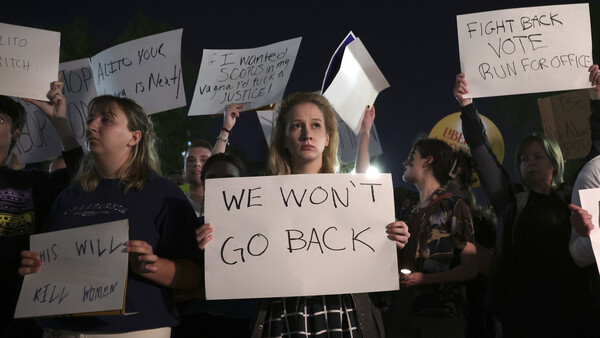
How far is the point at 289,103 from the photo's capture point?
2.67m

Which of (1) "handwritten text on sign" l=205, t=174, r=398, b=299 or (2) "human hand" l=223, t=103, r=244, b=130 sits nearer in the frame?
(1) "handwritten text on sign" l=205, t=174, r=398, b=299

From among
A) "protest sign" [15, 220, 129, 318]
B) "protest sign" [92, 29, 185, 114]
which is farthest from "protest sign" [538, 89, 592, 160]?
"protest sign" [15, 220, 129, 318]

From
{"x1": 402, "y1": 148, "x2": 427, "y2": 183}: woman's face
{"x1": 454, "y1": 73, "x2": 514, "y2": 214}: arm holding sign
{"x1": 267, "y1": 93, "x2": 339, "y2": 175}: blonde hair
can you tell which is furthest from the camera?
{"x1": 402, "y1": 148, "x2": 427, "y2": 183}: woman's face

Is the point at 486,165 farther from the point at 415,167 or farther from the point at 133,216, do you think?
the point at 133,216

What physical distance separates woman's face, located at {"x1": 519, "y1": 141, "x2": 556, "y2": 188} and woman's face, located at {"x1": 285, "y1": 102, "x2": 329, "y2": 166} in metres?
1.46

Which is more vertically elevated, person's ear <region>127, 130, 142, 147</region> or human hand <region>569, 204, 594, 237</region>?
person's ear <region>127, 130, 142, 147</region>

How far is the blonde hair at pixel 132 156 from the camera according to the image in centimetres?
240

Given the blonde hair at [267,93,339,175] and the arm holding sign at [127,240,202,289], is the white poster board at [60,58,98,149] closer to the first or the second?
the blonde hair at [267,93,339,175]

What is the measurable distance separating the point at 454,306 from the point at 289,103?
1.45 meters

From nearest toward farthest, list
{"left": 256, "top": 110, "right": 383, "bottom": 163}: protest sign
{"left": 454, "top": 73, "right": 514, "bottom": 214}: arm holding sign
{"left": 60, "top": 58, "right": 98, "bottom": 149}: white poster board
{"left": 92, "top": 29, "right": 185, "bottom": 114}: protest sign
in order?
{"left": 454, "top": 73, "right": 514, "bottom": 214}: arm holding sign → {"left": 60, "top": 58, "right": 98, "bottom": 149}: white poster board → {"left": 92, "top": 29, "right": 185, "bottom": 114}: protest sign → {"left": 256, "top": 110, "right": 383, "bottom": 163}: protest sign

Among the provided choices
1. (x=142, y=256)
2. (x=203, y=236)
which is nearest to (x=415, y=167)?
(x=203, y=236)

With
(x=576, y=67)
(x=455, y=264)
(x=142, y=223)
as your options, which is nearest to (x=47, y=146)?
(x=142, y=223)

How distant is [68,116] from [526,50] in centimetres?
287

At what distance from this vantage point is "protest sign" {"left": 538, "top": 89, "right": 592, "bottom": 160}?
4.55 m
